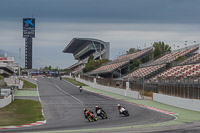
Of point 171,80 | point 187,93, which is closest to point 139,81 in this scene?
point 171,80

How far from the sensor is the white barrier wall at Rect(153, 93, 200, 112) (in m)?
37.6

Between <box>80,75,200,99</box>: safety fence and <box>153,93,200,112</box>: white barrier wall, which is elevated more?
<box>80,75,200,99</box>: safety fence

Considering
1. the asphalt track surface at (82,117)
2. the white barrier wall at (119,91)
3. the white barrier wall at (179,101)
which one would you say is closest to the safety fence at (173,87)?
the white barrier wall at (179,101)

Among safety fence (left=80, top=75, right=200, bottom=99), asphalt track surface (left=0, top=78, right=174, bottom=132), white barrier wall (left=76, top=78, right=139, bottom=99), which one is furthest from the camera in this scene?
white barrier wall (left=76, top=78, right=139, bottom=99)

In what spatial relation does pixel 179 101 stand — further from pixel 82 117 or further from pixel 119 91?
pixel 119 91

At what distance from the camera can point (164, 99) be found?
158ft

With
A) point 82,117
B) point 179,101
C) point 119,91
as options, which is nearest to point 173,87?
point 179,101

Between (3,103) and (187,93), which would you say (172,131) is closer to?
(187,93)

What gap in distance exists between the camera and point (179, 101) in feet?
139

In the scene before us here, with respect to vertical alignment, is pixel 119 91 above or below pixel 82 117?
above

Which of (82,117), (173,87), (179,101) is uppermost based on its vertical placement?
(173,87)

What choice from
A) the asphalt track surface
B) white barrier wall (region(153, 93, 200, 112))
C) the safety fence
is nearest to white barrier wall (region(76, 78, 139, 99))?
the safety fence

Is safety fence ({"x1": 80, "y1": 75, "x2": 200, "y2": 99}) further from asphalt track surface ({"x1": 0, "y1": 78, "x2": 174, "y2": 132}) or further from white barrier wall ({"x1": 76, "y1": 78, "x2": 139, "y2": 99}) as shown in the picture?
asphalt track surface ({"x1": 0, "y1": 78, "x2": 174, "y2": 132})

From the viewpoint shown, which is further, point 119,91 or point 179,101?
point 119,91
